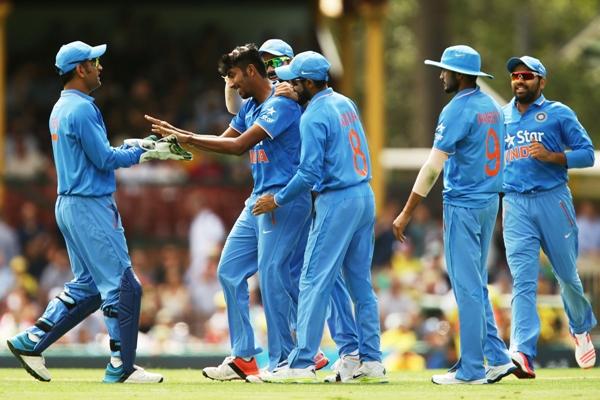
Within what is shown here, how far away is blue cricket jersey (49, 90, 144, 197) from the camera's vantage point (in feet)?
38.3

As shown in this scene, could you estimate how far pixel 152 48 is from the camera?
2794 centimetres

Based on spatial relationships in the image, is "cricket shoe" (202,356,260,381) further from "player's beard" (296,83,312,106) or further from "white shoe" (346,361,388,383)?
"player's beard" (296,83,312,106)

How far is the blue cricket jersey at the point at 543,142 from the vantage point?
12.6 m

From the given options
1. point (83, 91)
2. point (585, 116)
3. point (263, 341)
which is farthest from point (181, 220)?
point (585, 116)

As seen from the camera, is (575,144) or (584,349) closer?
(575,144)

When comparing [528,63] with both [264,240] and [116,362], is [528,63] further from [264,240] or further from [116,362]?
[116,362]

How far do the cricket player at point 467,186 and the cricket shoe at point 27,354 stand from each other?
304 cm

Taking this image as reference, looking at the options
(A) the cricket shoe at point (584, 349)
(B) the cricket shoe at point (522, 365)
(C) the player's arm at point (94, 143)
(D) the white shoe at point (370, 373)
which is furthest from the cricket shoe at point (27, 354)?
(A) the cricket shoe at point (584, 349)

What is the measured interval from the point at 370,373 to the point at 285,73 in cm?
243

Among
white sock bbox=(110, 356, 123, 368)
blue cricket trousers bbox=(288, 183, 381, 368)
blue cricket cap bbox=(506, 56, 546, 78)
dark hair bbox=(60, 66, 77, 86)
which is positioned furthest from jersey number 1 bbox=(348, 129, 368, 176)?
white sock bbox=(110, 356, 123, 368)

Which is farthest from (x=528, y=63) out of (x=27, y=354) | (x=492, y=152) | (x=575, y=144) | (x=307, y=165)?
(x=27, y=354)

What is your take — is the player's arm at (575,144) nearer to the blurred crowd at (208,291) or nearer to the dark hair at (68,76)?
the dark hair at (68,76)

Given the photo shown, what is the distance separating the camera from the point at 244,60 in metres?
12.0

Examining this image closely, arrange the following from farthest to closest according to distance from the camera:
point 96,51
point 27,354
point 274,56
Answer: point 274,56 < point 27,354 < point 96,51
